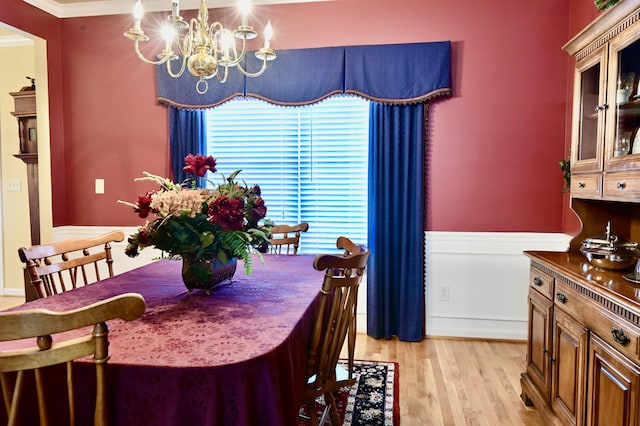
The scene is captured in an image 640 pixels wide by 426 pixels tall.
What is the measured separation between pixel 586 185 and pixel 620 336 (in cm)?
89

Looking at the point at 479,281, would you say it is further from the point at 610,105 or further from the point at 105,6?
the point at 105,6

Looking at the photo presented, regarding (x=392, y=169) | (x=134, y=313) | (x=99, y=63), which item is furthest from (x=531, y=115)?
(x=99, y=63)

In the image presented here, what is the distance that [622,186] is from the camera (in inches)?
68.9

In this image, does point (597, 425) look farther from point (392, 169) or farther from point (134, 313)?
point (392, 169)

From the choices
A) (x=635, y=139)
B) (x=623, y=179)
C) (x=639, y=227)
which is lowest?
(x=639, y=227)

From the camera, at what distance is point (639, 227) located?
217cm

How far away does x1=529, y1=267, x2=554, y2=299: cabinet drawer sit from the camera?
2.08 metres

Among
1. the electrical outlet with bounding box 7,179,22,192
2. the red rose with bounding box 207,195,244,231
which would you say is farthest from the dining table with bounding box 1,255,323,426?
the electrical outlet with bounding box 7,179,22,192

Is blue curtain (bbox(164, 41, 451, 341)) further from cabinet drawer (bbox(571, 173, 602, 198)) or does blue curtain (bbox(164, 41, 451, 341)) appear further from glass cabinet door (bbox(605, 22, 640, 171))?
glass cabinet door (bbox(605, 22, 640, 171))

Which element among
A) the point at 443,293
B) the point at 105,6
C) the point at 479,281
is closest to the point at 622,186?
the point at 479,281

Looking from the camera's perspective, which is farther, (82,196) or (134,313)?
(82,196)

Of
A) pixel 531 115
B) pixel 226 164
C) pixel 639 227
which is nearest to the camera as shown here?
pixel 639 227

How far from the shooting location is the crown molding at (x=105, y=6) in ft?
11.7

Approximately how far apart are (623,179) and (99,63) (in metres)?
3.99
